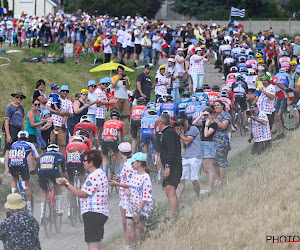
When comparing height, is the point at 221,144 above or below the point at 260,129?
below

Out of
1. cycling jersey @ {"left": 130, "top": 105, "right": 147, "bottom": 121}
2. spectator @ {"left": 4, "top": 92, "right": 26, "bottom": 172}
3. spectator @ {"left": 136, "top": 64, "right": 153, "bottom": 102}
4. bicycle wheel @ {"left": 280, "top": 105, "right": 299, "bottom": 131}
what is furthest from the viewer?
spectator @ {"left": 136, "top": 64, "right": 153, "bottom": 102}

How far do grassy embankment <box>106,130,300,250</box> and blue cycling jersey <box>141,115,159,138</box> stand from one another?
2087 mm

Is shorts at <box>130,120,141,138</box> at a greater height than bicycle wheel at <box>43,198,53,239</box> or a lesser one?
greater

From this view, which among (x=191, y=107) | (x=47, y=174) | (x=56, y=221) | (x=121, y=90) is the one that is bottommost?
(x=56, y=221)

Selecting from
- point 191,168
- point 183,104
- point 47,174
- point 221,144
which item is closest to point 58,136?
point 183,104

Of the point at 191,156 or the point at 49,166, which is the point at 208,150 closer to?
the point at 191,156

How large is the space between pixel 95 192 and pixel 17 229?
1.44 meters

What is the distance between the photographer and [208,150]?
1590 cm

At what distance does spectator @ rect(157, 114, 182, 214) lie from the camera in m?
13.1

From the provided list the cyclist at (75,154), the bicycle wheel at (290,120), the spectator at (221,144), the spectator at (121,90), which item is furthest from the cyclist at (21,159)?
the bicycle wheel at (290,120)

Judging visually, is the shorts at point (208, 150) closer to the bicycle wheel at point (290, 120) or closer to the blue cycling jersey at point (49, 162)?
the blue cycling jersey at point (49, 162)

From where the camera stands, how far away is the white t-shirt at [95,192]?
1091cm

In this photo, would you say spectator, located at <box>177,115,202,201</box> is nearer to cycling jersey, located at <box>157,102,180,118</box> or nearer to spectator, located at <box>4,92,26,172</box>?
cycling jersey, located at <box>157,102,180,118</box>

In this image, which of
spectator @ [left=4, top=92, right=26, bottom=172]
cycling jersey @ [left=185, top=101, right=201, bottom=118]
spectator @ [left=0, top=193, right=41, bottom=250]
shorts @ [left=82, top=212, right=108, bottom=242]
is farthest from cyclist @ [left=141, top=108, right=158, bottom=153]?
spectator @ [left=0, top=193, right=41, bottom=250]
